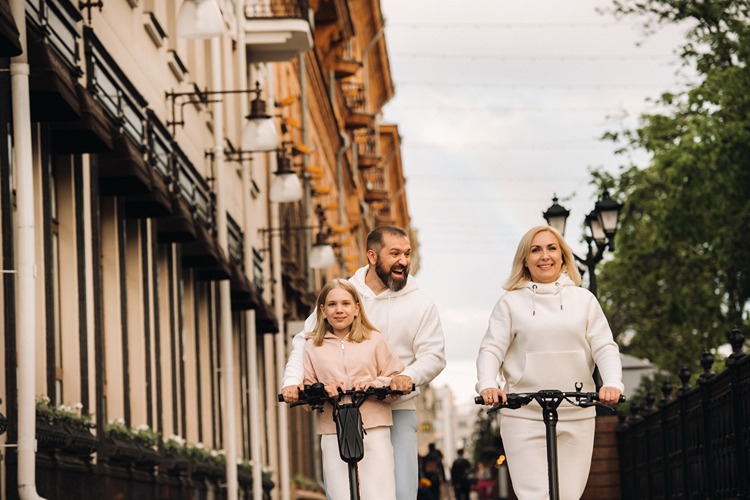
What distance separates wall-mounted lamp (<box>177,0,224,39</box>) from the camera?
61.9ft

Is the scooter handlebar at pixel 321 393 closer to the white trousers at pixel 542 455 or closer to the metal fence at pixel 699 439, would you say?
the white trousers at pixel 542 455

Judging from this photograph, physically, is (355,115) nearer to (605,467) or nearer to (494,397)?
(605,467)

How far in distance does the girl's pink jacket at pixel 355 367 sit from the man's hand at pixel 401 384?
9cm

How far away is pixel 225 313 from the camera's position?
2558cm

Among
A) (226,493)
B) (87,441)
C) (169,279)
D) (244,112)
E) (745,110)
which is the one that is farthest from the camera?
(745,110)

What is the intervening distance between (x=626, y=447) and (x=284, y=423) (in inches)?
395

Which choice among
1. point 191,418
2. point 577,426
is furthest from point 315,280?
point 577,426

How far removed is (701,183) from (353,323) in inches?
1052

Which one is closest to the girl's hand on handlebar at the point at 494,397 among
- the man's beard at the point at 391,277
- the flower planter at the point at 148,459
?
the man's beard at the point at 391,277

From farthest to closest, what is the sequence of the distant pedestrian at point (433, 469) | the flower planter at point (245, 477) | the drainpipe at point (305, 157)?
the drainpipe at point (305, 157) → the distant pedestrian at point (433, 469) → the flower planter at point (245, 477)

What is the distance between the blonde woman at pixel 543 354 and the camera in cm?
880

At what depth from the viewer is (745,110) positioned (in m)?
34.8

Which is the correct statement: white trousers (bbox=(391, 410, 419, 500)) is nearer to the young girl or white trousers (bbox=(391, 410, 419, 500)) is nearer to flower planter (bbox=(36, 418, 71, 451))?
the young girl

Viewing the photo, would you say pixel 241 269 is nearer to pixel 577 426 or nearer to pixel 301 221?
pixel 301 221
